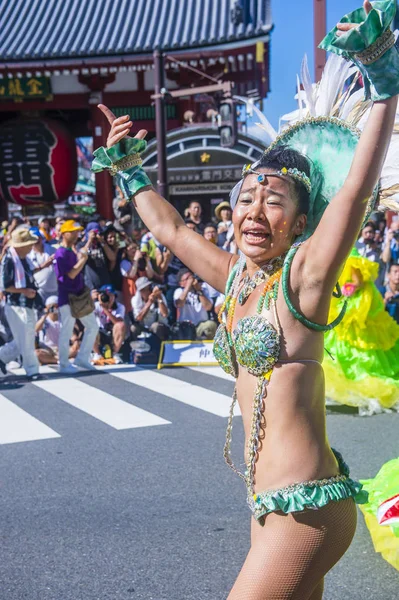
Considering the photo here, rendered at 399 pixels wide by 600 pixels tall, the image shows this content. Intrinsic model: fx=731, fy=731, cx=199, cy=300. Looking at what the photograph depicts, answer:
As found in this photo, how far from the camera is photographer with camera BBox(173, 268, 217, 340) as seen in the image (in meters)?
9.24

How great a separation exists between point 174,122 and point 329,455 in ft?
51.2

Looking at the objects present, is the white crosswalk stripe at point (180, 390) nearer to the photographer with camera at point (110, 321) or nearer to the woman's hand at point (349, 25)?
the photographer with camera at point (110, 321)

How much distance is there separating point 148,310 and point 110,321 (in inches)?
20.1

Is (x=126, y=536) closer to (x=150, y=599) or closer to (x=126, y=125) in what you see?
(x=150, y=599)

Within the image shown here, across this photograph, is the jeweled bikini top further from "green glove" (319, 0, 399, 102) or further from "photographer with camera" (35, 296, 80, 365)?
"photographer with camera" (35, 296, 80, 365)

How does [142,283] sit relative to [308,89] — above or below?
below

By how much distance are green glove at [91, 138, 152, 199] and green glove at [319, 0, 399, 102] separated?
916 mm

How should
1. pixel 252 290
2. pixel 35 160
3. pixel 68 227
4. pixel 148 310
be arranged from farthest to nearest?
pixel 35 160
pixel 148 310
pixel 68 227
pixel 252 290

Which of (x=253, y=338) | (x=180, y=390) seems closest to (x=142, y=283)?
(x=180, y=390)

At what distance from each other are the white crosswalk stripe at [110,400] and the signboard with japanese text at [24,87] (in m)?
10.1

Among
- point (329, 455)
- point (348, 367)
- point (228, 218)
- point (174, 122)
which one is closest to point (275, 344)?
point (329, 455)

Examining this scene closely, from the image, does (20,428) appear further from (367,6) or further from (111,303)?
(367,6)

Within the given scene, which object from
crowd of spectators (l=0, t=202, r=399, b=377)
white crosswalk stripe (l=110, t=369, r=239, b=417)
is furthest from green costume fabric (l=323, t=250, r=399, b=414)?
crowd of spectators (l=0, t=202, r=399, b=377)

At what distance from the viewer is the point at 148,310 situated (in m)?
9.20
